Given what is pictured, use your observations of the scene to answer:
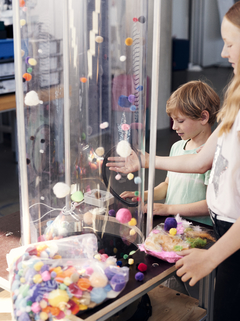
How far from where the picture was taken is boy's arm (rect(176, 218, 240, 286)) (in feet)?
2.49

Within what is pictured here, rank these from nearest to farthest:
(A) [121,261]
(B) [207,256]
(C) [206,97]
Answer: (B) [207,256], (A) [121,261], (C) [206,97]

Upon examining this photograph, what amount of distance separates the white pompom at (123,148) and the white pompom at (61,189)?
152mm

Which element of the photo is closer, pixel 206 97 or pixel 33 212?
pixel 33 212

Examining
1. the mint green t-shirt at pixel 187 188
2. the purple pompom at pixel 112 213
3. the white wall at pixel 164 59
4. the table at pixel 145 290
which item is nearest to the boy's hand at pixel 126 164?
the purple pompom at pixel 112 213

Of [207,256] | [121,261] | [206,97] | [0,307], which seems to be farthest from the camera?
[206,97]

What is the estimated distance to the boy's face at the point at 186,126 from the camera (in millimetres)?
1264

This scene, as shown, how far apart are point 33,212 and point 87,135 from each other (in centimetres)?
23

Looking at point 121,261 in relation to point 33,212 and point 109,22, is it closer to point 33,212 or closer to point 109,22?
point 33,212

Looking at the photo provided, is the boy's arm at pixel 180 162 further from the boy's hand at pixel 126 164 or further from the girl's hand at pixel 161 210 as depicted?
the girl's hand at pixel 161 210

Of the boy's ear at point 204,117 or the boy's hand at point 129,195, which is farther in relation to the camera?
the boy's ear at point 204,117

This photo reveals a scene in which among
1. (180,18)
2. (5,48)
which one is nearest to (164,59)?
(5,48)

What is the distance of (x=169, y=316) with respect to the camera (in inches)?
42.4

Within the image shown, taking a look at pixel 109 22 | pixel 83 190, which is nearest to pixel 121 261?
pixel 83 190

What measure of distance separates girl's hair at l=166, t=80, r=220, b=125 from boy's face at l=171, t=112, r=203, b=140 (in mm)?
13
